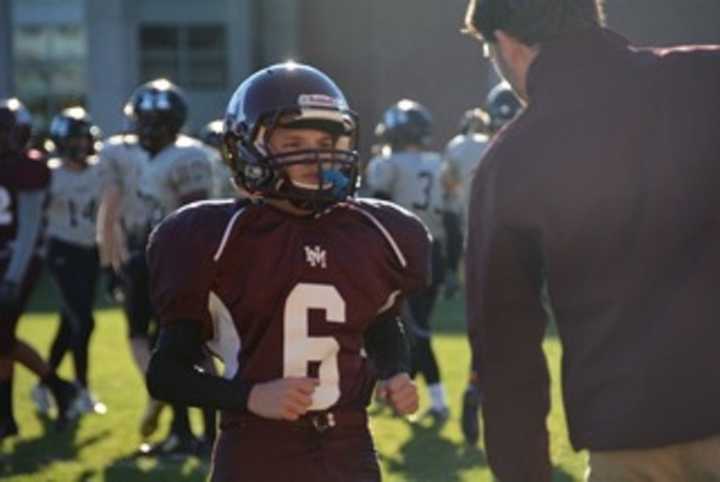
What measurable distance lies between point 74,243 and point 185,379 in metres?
6.33

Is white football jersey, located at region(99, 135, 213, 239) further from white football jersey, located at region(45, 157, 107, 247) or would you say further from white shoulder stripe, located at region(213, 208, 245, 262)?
white shoulder stripe, located at region(213, 208, 245, 262)

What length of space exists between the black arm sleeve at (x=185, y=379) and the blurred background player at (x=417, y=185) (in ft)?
18.4

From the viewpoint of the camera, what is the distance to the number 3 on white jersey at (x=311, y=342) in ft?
12.1

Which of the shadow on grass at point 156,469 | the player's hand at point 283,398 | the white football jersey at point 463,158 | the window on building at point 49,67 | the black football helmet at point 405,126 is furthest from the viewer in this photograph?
the window on building at point 49,67

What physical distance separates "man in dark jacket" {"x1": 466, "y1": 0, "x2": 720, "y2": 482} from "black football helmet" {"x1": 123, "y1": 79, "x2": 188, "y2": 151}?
5168mm

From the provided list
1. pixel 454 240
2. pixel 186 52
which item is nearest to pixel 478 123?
pixel 454 240

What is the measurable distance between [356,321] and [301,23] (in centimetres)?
2516

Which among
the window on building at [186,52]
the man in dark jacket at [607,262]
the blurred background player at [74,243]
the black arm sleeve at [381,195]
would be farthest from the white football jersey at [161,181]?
the window on building at [186,52]

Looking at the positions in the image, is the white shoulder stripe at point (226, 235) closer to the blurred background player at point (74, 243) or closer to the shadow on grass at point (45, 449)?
the shadow on grass at point (45, 449)

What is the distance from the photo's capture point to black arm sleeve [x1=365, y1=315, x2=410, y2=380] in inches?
154

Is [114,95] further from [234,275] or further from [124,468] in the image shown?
[234,275]

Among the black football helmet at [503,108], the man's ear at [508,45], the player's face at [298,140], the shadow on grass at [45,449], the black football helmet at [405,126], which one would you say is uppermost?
the man's ear at [508,45]

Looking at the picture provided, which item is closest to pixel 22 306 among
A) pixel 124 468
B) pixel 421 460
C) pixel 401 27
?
pixel 124 468

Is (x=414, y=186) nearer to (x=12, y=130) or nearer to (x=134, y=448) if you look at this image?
(x=134, y=448)
